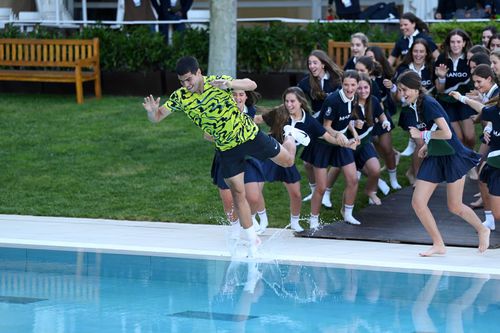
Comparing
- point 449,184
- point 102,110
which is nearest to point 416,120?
point 449,184

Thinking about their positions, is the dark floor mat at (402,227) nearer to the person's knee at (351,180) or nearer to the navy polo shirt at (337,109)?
the person's knee at (351,180)

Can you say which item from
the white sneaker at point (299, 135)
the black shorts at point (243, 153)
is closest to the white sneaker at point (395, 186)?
the white sneaker at point (299, 135)

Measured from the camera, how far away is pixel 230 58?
16.3 meters

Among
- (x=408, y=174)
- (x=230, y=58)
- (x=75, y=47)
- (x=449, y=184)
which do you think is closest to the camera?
(x=449, y=184)

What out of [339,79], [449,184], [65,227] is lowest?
[65,227]

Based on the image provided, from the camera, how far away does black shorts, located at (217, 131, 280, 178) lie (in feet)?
30.6

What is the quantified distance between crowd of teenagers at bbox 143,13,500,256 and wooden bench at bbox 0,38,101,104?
21.1ft

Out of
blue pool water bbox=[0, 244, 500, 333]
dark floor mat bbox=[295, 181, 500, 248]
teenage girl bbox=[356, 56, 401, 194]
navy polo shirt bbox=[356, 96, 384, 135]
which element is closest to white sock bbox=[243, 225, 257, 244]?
blue pool water bbox=[0, 244, 500, 333]

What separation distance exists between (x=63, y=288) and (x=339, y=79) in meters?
4.24

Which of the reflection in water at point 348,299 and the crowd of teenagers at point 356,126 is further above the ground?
the crowd of teenagers at point 356,126

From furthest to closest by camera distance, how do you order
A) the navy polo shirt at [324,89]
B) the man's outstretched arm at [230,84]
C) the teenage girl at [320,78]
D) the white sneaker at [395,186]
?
1. the white sneaker at [395,186]
2. the navy polo shirt at [324,89]
3. the teenage girl at [320,78]
4. the man's outstretched arm at [230,84]

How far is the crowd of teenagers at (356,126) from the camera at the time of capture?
9.20 meters

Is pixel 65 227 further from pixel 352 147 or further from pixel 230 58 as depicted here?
pixel 230 58

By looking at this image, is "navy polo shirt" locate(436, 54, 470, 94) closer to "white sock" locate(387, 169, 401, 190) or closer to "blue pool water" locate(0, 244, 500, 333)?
"white sock" locate(387, 169, 401, 190)
